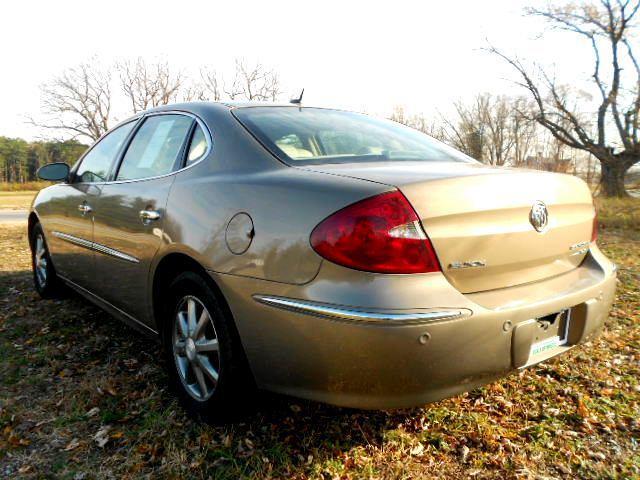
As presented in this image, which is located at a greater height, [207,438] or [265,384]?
[265,384]

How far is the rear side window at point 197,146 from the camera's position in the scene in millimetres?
2545

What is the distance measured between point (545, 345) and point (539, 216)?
0.53m

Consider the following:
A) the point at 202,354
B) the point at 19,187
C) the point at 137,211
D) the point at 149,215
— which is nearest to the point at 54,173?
the point at 137,211

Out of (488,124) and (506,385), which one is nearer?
(506,385)

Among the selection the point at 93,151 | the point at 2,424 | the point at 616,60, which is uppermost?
the point at 616,60

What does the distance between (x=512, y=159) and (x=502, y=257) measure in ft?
129

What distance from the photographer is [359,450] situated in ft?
7.18

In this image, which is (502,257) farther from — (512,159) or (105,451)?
→ (512,159)

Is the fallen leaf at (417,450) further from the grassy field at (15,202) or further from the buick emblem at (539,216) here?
the grassy field at (15,202)

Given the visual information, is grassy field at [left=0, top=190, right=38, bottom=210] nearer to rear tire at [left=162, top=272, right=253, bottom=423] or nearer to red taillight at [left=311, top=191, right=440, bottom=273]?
rear tire at [left=162, top=272, right=253, bottom=423]

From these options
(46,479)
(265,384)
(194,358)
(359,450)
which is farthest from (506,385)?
(46,479)

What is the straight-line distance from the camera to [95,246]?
10.6 ft

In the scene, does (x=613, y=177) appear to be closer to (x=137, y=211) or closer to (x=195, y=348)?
(x=137, y=211)

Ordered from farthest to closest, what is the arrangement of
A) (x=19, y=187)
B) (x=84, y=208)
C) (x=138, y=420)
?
(x=19, y=187)
(x=84, y=208)
(x=138, y=420)
